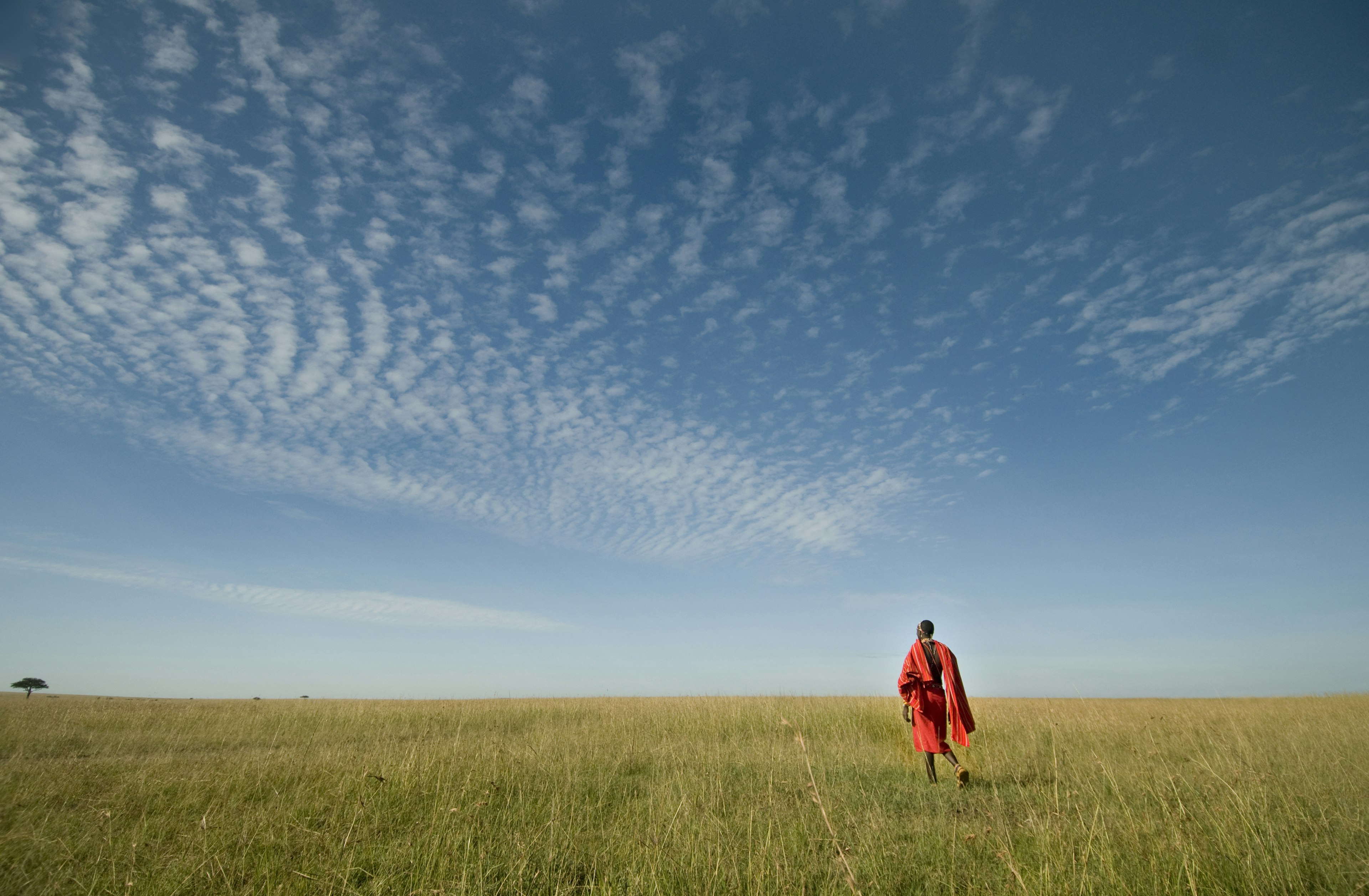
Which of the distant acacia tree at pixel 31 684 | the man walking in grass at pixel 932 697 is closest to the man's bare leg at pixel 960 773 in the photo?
the man walking in grass at pixel 932 697

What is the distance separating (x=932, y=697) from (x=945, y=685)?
266mm

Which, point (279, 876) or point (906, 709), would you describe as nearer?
point (279, 876)

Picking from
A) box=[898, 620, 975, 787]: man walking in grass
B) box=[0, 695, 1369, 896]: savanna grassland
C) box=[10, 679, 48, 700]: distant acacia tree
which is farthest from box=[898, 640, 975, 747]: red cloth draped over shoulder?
box=[10, 679, 48, 700]: distant acacia tree

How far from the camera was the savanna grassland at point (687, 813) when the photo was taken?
4.27 meters

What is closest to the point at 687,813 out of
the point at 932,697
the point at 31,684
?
the point at 932,697

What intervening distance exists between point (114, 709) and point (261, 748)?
11043 millimetres

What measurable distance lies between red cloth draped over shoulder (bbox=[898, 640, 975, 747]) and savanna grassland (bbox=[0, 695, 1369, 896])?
2.70 ft

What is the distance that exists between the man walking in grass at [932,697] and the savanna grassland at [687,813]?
0.61 metres

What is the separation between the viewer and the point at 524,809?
632 cm

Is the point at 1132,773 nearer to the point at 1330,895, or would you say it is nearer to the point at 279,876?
the point at 1330,895

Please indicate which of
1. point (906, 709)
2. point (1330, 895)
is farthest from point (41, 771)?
point (1330, 895)

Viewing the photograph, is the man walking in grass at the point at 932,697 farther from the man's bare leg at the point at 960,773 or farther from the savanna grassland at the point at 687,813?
the savanna grassland at the point at 687,813

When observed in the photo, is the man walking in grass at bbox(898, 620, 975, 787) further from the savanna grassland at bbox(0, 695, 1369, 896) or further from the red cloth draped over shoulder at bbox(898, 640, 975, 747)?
the savanna grassland at bbox(0, 695, 1369, 896)

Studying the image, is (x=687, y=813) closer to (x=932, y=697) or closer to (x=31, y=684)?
(x=932, y=697)
